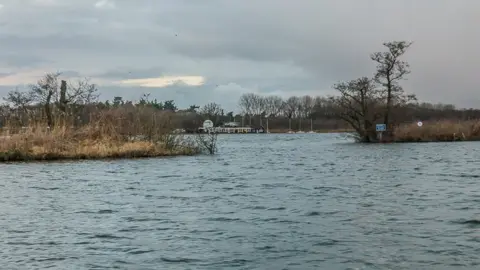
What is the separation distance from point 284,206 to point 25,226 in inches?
286

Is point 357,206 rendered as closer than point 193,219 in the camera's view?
No

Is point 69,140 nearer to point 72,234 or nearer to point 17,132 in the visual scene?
point 17,132

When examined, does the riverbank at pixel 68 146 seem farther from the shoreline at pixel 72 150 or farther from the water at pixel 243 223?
the water at pixel 243 223

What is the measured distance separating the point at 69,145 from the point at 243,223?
101 ft

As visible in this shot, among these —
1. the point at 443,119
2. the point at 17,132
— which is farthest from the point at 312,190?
the point at 443,119

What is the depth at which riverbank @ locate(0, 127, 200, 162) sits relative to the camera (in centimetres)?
4184

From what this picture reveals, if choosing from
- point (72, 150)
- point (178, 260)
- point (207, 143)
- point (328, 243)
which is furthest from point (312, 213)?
point (207, 143)

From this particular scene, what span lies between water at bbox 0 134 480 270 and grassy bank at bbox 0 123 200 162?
15457 millimetres

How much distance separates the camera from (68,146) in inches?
1689

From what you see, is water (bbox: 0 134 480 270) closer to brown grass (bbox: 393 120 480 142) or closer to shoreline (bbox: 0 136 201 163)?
shoreline (bbox: 0 136 201 163)

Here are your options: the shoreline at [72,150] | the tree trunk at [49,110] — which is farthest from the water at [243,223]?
the tree trunk at [49,110]

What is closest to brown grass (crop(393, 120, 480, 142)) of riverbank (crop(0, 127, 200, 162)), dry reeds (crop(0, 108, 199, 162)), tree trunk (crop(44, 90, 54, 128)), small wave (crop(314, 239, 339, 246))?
dry reeds (crop(0, 108, 199, 162))

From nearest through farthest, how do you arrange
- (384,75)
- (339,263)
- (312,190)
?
(339,263) < (312,190) < (384,75)

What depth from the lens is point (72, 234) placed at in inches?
534
